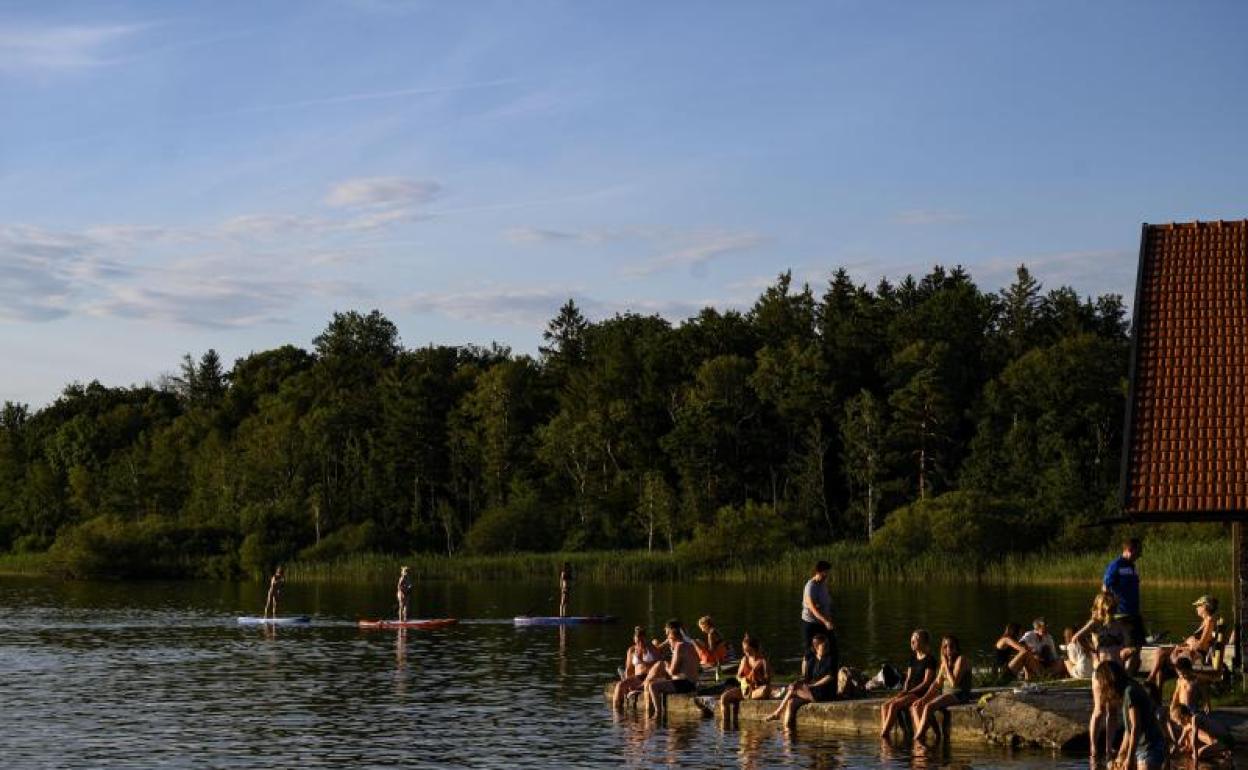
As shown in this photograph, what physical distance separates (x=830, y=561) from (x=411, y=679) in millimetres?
44962

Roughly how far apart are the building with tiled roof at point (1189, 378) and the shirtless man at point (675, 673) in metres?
9.45

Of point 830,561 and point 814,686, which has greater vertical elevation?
point 830,561

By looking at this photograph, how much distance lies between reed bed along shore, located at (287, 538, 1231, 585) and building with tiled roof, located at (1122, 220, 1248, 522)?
3333 centimetres

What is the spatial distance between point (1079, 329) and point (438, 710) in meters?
87.8

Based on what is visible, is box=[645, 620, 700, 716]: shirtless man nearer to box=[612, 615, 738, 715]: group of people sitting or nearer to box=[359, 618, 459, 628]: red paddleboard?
box=[612, 615, 738, 715]: group of people sitting

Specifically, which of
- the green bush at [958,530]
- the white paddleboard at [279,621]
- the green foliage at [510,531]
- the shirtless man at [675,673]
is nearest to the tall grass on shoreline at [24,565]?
the green foliage at [510,531]

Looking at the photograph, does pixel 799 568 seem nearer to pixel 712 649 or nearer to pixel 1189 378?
pixel 712 649

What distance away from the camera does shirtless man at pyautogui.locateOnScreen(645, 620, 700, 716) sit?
32.2 metres

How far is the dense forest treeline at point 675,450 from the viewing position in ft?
326

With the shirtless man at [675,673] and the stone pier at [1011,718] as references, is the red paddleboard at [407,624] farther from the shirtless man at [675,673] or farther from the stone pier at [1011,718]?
the stone pier at [1011,718]

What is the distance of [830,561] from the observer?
82250 mm

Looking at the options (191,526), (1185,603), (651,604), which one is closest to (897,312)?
(191,526)

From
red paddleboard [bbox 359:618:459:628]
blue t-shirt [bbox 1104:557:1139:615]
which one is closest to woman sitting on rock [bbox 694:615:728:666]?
blue t-shirt [bbox 1104:557:1139:615]

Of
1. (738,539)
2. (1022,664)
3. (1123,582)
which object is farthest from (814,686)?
(738,539)
